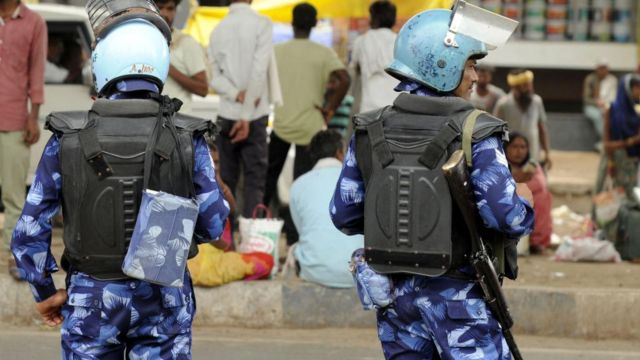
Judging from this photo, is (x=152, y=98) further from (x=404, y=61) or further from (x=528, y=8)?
(x=528, y=8)

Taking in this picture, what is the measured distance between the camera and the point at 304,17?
10.5 meters

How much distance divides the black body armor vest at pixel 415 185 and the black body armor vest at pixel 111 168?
1.90ft

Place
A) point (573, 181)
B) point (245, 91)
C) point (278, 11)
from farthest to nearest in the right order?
point (573, 181) → point (278, 11) → point (245, 91)

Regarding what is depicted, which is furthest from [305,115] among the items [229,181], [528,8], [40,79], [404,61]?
[528,8]

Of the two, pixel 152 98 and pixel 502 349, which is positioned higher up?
pixel 152 98

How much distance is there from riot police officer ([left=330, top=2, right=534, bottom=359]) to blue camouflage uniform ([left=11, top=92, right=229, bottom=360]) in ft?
1.78

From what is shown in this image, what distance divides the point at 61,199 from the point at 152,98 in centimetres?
42

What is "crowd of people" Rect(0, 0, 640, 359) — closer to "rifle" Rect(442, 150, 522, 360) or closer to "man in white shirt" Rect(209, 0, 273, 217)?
"rifle" Rect(442, 150, 522, 360)

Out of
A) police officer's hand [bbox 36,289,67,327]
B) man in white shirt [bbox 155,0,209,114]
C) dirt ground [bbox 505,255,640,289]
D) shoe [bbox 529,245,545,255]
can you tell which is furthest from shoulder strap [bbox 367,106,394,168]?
shoe [bbox 529,245,545,255]

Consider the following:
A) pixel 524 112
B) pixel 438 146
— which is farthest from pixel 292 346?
pixel 524 112

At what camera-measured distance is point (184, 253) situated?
14.0 feet

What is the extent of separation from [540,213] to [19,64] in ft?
13.8

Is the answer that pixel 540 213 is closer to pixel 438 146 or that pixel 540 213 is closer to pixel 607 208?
pixel 607 208

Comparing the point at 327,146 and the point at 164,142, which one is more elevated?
the point at 164,142
